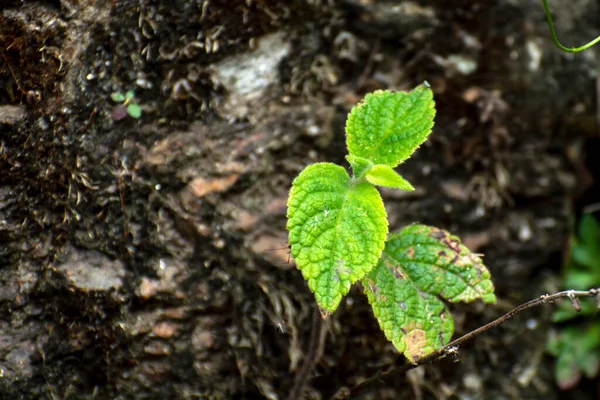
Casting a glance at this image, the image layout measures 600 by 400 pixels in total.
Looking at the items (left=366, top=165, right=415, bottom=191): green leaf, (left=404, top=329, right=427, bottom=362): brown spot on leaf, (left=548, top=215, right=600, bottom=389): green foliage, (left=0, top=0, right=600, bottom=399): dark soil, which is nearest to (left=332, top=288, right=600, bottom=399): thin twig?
(left=404, top=329, right=427, bottom=362): brown spot on leaf

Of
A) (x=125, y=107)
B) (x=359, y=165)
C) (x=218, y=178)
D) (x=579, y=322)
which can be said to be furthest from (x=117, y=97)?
(x=579, y=322)

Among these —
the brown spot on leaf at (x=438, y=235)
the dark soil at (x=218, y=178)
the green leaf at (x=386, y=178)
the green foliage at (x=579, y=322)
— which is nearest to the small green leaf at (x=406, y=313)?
the brown spot on leaf at (x=438, y=235)

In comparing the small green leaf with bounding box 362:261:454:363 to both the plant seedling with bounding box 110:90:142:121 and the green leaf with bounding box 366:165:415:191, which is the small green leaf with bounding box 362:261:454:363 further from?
the plant seedling with bounding box 110:90:142:121

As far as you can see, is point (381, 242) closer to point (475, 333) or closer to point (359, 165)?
point (359, 165)

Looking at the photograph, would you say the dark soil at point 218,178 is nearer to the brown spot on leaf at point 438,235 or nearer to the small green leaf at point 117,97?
the small green leaf at point 117,97

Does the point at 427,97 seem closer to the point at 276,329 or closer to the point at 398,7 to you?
the point at 398,7

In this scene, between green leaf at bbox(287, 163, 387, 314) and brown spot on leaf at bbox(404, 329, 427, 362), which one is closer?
green leaf at bbox(287, 163, 387, 314)
